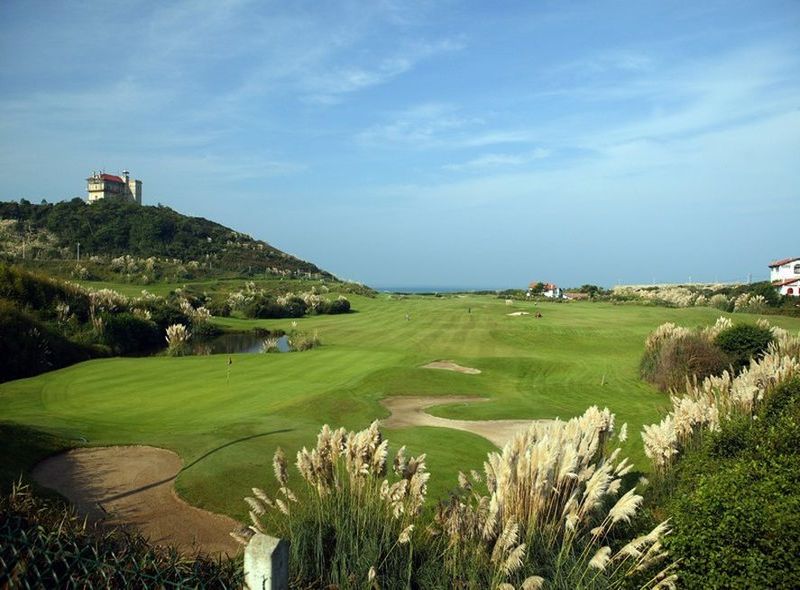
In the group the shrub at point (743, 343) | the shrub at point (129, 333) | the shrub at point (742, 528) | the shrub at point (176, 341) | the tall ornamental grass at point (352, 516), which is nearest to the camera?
the tall ornamental grass at point (352, 516)

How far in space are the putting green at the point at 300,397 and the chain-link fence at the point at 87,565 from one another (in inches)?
120

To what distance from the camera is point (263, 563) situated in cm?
365

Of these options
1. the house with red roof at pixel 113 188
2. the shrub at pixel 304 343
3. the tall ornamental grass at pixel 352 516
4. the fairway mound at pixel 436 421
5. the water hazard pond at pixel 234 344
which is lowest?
the fairway mound at pixel 436 421

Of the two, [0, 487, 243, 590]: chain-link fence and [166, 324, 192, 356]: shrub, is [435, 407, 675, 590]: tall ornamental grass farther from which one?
[166, 324, 192, 356]: shrub

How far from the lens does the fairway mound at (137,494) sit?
6.86 metres

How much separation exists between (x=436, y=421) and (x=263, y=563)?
35.7ft

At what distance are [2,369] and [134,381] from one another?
19.3 feet

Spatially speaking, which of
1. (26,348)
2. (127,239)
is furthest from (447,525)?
(127,239)

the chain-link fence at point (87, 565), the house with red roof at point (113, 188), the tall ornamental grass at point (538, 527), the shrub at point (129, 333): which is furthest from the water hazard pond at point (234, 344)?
the house with red roof at point (113, 188)

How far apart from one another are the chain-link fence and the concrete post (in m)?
0.48

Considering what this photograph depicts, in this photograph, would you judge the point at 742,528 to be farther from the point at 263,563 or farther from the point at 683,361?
the point at 683,361

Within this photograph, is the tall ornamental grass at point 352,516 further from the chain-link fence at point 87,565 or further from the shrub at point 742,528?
the shrub at point 742,528

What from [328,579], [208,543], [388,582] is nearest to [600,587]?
[388,582]

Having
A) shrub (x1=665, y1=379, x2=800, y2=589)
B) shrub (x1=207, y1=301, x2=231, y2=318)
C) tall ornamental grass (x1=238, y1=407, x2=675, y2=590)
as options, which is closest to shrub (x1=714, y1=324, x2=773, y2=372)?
shrub (x1=665, y1=379, x2=800, y2=589)
